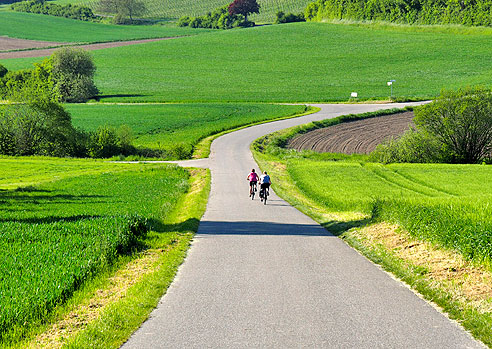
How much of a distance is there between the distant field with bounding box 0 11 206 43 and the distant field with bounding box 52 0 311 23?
17943mm

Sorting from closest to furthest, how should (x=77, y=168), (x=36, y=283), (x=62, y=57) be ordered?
(x=36, y=283)
(x=77, y=168)
(x=62, y=57)

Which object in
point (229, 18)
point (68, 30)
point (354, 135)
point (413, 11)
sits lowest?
point (354, 135)

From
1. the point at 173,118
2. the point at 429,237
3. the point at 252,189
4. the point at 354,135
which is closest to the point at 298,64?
the point at 173,118

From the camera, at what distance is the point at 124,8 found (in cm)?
18212

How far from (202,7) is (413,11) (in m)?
84.0

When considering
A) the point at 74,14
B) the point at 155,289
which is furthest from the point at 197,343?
the point at 74,14

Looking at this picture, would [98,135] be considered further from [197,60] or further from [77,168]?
[197,60]

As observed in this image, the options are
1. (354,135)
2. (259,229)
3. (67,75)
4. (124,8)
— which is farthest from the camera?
(124,8)

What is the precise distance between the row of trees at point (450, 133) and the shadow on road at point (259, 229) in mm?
31608

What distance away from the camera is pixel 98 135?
180 ft

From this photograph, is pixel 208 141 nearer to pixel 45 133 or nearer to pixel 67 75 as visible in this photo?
pixel 45 133

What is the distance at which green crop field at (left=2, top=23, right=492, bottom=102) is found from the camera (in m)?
94.9

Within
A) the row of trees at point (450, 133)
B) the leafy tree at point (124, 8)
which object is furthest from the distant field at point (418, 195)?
the leafy tree at point (124, 8)

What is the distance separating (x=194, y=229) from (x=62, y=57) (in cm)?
8244
